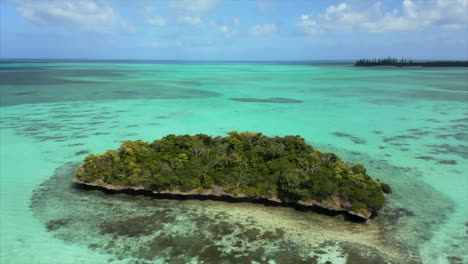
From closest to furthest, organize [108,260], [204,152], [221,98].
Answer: [108,260] < [204,152] < [221,98]

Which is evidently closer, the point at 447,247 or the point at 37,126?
the point at 447,247

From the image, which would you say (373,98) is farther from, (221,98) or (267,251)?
(267,251)

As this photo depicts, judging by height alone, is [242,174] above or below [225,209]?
above

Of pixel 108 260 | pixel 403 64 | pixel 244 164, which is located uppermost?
pixel 403 64

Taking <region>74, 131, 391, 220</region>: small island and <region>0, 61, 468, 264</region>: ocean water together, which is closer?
<region>0, 61, 468, 264</region>: ocean water

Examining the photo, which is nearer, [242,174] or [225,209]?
[225,209]

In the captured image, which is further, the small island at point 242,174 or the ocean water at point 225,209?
the small island at point 242,174

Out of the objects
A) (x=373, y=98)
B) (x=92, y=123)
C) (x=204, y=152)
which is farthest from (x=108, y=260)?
(x=373, y=98)

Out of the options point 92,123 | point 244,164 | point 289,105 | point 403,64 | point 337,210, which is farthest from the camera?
point 403,64
